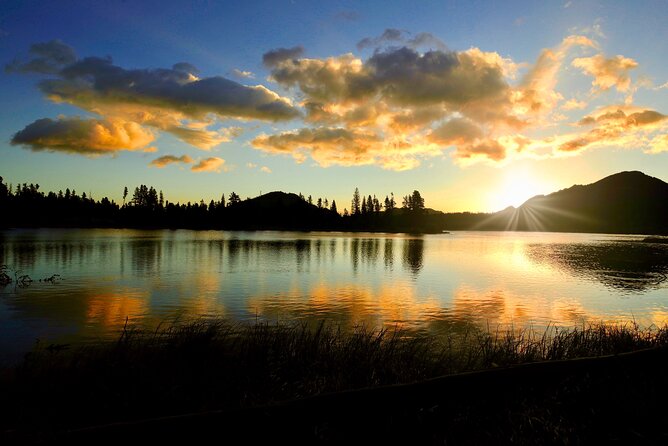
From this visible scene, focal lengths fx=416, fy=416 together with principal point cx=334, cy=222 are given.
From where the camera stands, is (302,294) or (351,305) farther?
(302,294)

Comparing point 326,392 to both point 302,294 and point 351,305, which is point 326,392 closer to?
point 351,305

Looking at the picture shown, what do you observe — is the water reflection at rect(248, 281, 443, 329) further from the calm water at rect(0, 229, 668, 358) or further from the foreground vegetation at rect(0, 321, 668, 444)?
the foreground vegetation at rect(0, 321, 668, 444)

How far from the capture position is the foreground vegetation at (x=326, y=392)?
6.66 m

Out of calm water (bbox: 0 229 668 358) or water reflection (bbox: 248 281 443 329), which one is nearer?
calm water (bbox: 0 229 668 358)

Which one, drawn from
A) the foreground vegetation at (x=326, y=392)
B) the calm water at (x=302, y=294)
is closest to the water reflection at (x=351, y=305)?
the calm water at (x=302, y=294)

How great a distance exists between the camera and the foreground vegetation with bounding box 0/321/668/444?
666 cm

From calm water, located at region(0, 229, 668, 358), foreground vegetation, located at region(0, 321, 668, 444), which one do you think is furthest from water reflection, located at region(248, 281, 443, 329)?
foreground vegetation, located at region(0, 321, 668, 444)

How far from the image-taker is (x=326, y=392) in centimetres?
698

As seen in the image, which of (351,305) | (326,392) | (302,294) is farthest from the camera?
(302,294)

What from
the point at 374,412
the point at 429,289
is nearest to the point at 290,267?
the point at 429,289

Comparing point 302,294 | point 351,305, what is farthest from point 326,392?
point 302,294

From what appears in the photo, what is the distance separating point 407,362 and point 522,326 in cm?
1583

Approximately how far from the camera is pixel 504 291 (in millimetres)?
41656

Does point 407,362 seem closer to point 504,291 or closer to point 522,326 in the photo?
point 522,326
